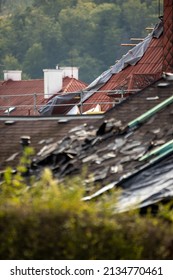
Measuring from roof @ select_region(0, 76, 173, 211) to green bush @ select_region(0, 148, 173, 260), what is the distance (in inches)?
118

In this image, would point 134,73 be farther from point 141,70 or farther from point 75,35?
point 75,35

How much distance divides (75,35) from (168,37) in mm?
122383

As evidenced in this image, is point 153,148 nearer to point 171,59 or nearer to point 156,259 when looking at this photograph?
point 156,259

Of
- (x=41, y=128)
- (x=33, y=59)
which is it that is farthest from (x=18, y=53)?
(x=41, y=128)

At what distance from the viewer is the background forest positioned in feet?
476

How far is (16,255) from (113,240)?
990 millimetres

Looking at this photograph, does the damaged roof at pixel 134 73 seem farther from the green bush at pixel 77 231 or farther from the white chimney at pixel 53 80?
the green bush at pixel 77 231

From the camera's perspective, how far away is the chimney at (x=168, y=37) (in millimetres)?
35312

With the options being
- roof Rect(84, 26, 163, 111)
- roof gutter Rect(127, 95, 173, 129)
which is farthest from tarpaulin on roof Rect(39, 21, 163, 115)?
roof gutter Rect(127, 95, 173, 129)

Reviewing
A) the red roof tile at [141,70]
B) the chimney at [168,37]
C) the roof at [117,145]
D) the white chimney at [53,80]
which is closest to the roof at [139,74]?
the red roof tile at [141,70]

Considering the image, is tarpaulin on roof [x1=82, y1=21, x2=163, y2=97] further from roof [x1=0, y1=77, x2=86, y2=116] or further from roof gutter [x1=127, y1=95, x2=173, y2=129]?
roof [x1=0, y1=77, x2=86, y2=116]

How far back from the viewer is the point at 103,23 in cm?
15900

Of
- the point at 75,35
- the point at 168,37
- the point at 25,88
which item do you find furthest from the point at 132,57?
the point at 75,35

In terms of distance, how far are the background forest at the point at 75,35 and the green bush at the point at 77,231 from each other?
12214 centimetres
